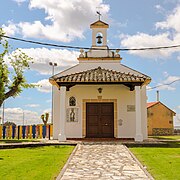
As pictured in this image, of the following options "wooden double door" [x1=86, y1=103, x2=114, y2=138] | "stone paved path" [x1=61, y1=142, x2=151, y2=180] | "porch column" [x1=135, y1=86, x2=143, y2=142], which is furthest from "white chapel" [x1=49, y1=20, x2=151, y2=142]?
"stone paved path" [x1=61, y1=142, x2=151, y2=180]

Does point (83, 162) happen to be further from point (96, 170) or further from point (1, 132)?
point (1, 132)

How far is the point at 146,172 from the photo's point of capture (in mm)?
7219

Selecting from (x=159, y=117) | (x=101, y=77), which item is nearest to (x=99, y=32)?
(x=101, y=77)

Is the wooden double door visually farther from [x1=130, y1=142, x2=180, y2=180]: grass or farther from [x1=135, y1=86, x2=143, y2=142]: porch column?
[x1=130, y1=142, x2=180, y2=180]: grass

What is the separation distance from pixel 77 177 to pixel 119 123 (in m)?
10.2

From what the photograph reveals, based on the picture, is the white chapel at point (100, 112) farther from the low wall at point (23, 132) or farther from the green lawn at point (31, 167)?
the green lawn at point (31, 167)

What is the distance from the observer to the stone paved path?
22.5 ft

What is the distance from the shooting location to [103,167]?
7.91 m

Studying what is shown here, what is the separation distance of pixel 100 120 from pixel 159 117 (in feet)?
55.8

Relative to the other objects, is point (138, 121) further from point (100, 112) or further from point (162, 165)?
point (162, 165)

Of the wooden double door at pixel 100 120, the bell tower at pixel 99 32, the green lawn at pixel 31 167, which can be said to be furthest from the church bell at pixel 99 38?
the green lawn at pixel 31 167

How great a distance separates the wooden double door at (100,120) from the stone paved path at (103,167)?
6.10 m

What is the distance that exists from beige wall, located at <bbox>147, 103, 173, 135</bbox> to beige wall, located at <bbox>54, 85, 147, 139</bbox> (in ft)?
50.4

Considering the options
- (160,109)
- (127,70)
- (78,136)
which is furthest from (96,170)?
(160,109)
